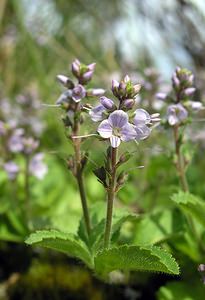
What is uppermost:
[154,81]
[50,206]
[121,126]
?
[154,81]

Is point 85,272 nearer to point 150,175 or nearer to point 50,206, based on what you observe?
point 50,206

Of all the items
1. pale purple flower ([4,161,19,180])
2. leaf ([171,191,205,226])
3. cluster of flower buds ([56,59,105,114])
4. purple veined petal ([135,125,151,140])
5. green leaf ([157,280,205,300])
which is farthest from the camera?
pale purple flower ([4,161,19,180])

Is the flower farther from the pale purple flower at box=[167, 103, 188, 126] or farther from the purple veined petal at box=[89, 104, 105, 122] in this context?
the pale purple flower at box=[167, 103, 188, 126]

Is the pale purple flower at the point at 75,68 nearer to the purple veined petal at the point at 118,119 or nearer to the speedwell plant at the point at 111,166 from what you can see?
the speedwell plant at the point at 111,166

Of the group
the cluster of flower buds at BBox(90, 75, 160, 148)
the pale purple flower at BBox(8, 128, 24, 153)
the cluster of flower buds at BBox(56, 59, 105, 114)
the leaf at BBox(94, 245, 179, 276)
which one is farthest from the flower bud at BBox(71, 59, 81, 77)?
the pale purple flower at BBox(8, 128, 24, 153)

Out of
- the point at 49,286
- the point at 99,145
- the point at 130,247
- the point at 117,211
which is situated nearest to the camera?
the point at 130,247

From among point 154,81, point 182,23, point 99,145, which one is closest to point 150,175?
point 154,81
